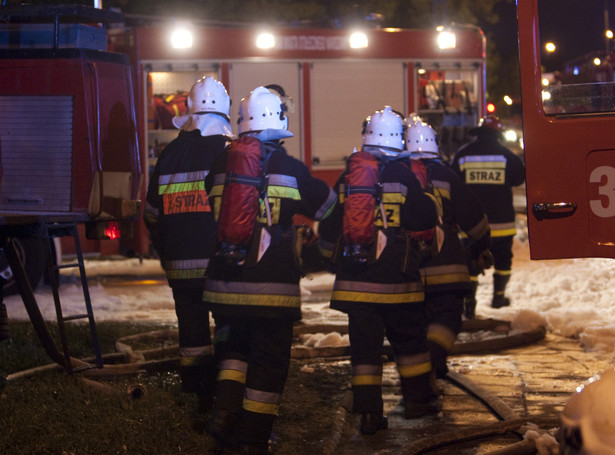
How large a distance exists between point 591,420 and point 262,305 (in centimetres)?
210

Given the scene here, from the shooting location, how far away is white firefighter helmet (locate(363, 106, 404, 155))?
554 cm

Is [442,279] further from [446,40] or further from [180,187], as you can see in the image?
[446,40]

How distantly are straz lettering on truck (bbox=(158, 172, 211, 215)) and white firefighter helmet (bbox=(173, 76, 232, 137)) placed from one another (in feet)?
1.09

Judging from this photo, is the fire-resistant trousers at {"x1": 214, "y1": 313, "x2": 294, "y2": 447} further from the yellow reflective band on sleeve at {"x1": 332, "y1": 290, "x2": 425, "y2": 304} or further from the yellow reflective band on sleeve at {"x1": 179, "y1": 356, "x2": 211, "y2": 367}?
the yellow reflective band on sleeve at {"x1": 332, "y1": 290, "x2": 425, "y2": 304}

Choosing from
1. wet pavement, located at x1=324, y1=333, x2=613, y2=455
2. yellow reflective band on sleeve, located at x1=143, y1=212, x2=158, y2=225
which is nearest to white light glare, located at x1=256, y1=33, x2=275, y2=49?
wet pavement, located at x1=324, y1=333, x2=613, y2=455

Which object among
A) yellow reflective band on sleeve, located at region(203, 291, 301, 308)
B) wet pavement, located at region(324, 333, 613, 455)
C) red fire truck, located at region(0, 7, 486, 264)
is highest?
red fire truck, located at region(0, 7, 486, 264)

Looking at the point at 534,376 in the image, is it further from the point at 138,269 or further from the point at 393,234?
the point at 138,269

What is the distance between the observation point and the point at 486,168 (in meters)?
8.63

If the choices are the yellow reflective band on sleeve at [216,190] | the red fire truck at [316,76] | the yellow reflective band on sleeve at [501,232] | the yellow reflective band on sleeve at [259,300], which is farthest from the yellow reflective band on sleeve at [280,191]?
the red fire truck at [316,76]

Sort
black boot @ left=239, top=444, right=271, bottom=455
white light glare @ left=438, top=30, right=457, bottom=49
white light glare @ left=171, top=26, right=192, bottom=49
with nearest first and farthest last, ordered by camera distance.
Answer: black boot @ left=239, top=444, right=271, bottom=455 → white light glare @ left=171, top=26, right=192, bottom=49 → white light glare @ left=438, top=30, right=457, bottom=49

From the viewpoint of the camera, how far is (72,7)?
21.4 feet

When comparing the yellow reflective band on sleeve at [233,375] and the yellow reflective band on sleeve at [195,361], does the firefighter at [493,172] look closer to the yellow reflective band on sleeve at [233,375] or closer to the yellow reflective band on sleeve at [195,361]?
the yellow reflective band on sleeve at [195,361]

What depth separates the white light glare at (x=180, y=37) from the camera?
11.2 meters

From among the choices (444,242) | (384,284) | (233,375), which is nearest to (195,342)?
(233,375)
